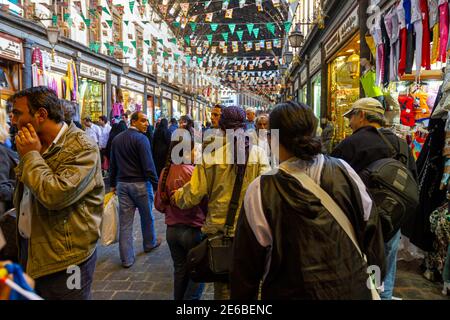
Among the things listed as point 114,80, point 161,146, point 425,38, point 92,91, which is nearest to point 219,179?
point 425,38

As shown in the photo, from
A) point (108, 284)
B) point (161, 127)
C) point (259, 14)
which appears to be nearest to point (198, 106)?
point (259, 14)

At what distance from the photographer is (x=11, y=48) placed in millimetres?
10922

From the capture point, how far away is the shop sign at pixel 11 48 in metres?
10.5

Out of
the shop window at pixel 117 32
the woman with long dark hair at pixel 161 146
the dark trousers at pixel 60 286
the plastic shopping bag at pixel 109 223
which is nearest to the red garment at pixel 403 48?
the plastic shopping bag at pixel 109 223

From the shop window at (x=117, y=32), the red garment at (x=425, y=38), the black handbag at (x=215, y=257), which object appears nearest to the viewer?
the black handbag at (x=215, y=257)

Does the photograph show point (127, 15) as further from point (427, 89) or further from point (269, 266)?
point (269, 266)

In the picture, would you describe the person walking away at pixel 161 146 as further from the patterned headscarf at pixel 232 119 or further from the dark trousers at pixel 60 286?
the dark trousers at pixel 60 286

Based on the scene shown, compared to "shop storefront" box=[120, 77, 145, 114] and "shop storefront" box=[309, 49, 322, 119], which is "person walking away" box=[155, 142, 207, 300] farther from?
"shop storefront" box=[120, 77, 145, 114]

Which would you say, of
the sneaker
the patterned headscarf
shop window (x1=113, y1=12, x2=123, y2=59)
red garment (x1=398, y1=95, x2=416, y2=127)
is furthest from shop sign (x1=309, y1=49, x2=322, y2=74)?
the patterned headscarf

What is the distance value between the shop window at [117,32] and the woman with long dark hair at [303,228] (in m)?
18.7

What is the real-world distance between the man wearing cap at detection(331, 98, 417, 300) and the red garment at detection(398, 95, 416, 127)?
306 centimetres

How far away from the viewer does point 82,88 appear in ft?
50.6

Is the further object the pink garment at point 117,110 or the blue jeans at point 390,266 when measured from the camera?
the pink garment at point 117,110

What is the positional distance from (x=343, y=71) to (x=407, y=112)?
5.79m
